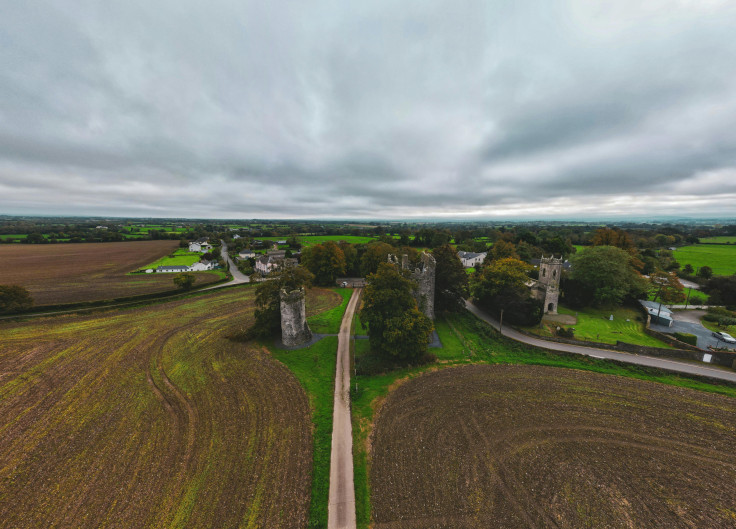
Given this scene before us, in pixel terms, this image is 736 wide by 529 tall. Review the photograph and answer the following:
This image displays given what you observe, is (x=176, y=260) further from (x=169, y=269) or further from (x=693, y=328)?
(x=693, y=328)

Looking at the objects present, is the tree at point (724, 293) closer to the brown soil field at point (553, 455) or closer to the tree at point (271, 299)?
the brown soil field at point (553, 455)

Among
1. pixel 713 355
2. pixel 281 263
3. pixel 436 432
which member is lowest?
pixel 436 432

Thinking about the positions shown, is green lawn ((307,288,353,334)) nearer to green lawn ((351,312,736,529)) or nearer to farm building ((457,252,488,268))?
green lawn ((351,312,736,529))

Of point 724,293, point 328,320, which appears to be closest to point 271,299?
point 328,320

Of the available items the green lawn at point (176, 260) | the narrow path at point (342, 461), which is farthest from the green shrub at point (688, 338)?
the green lawn at point (176, 260)

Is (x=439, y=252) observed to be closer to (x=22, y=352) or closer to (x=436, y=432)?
(x=436, y=432)

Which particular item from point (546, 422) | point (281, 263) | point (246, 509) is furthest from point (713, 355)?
point (281, 263)
